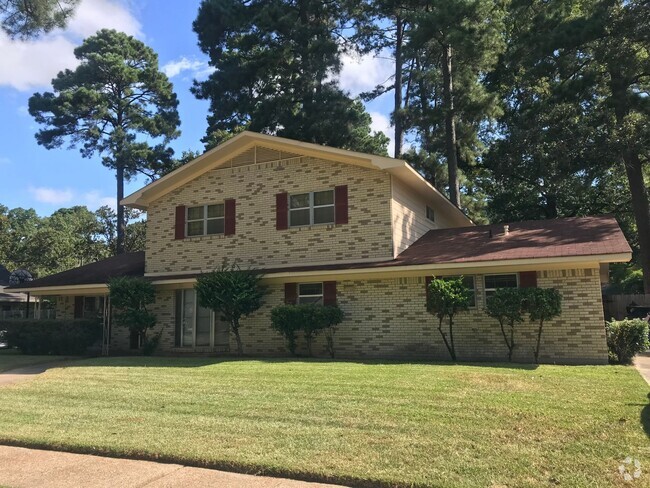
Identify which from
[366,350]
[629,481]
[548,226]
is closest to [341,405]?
[629,481]

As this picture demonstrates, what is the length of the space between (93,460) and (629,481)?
17.5 feet

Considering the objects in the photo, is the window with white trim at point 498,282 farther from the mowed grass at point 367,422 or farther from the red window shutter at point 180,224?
the red window shutter at point 180,224

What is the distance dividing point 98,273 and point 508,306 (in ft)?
49.5

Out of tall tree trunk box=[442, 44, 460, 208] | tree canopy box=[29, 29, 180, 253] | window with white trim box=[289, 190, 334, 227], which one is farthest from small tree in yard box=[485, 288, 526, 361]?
tree canopy box=[29, 29, 180, 253]

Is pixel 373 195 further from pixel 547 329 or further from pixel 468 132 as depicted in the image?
pixel 468 132

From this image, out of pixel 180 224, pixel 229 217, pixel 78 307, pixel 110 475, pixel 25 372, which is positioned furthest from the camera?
pixel 78 307

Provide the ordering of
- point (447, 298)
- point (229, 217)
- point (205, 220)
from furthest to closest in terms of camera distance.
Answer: point (205, 220) → point (229, 217) → point (447, 298)

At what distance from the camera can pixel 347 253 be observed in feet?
52.3

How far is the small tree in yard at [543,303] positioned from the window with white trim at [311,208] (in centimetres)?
624

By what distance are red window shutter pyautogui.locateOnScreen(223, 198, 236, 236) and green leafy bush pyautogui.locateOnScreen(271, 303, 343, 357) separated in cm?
368

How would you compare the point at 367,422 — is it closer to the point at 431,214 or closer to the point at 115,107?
the point at 431,214

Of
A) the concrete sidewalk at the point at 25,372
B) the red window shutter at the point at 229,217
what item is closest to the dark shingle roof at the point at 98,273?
the red window shutter at the point at 229,217

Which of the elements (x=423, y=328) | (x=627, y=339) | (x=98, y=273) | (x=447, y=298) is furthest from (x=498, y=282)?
(x=98, y=273)

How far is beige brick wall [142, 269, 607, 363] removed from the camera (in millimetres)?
13227
